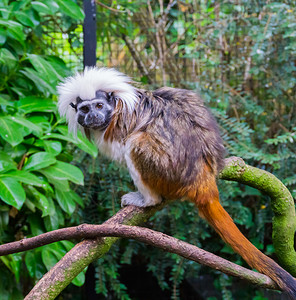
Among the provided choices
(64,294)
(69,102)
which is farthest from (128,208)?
(64,294)

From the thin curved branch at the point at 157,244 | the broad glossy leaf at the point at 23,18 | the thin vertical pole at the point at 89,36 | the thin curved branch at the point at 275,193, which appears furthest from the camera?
the thin vertical pole at the point at 89,36

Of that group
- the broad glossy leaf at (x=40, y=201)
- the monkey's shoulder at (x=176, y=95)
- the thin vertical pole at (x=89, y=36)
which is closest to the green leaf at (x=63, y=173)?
the broad glossy leaf at (x=40, y=201)

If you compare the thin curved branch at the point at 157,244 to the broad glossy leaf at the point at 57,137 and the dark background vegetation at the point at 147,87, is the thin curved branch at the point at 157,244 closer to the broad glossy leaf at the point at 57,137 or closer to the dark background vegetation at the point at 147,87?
the dark background vegetation at the point at 147,87

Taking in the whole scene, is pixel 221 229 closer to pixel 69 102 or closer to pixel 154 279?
pixel 69 102

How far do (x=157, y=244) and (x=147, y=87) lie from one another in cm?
203

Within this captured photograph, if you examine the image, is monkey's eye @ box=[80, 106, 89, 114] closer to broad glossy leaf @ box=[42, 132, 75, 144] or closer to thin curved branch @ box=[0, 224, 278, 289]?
broad glossy leaf @ box=[42, 132, 75, 144]

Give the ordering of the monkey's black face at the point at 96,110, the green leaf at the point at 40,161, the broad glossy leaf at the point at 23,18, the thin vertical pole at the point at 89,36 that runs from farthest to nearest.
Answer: the thin vertical pole at the point at 89,36, the broad glossy leaf at the point at 23,18, the green leaf at the point at 40,161, the monkey's black face at the point at 96,110

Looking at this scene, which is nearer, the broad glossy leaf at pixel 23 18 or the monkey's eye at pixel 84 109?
the monkey's eye at pixel 84 109

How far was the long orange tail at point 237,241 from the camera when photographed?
1589mm

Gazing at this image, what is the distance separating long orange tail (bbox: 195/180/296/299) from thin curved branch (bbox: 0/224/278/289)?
0.17 feet

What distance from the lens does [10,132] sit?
7.64 feet

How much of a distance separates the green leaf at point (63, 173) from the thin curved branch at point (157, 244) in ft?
2.82

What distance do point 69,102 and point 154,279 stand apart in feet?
9.33

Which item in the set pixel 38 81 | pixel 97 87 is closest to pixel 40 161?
pixel 97 87
